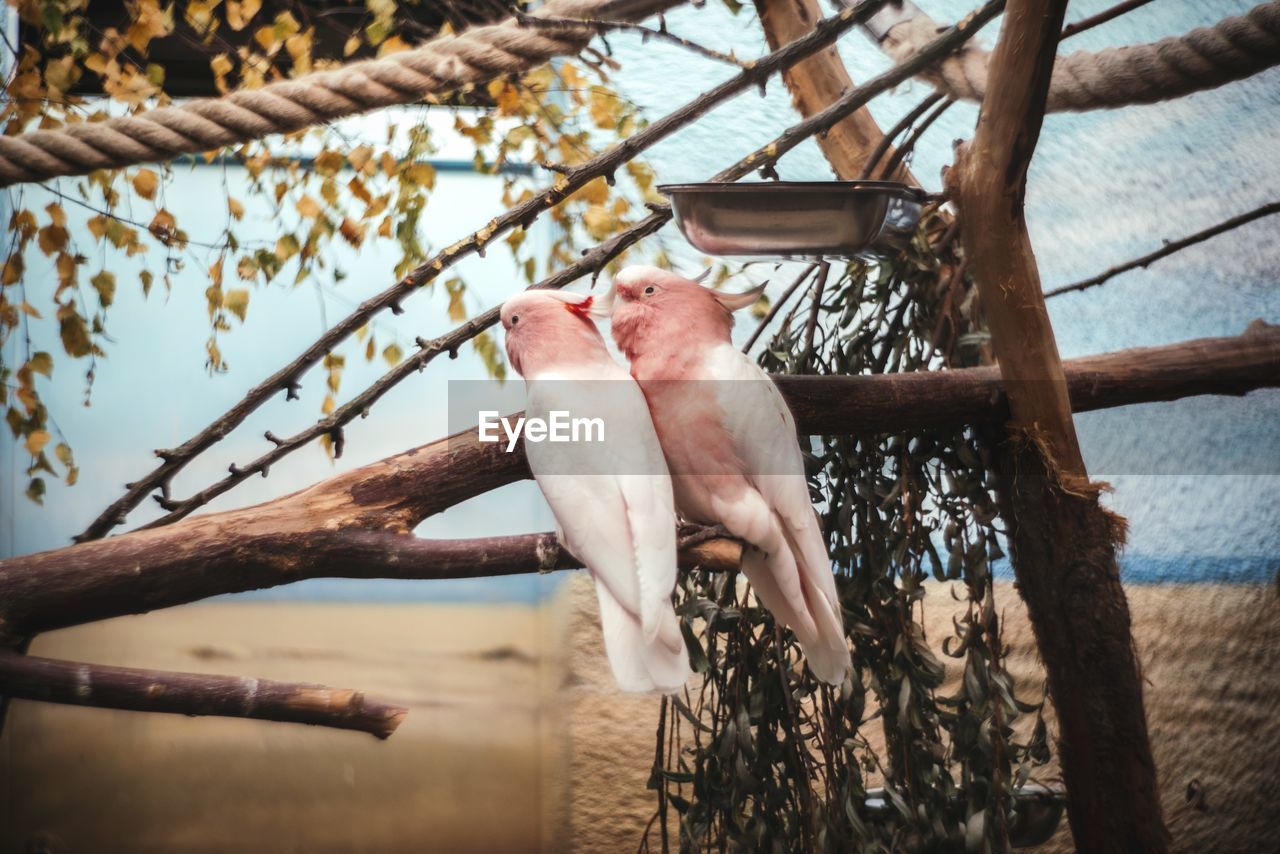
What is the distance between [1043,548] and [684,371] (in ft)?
1.66

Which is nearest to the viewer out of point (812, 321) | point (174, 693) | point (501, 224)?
point (174, 693)

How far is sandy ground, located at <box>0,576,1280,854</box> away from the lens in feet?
4.39

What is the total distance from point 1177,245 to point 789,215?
0.74 m

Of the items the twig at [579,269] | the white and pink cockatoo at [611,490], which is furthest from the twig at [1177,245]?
the white and pink cockatoo at [611,490]

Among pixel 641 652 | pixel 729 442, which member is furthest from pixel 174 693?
pixel 729 442

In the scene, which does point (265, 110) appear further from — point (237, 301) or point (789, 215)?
point (789, 215)

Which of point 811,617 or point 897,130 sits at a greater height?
point 897,130

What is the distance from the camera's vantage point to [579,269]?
42.7 inches

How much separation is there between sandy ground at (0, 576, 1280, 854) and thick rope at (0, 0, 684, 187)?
62cm

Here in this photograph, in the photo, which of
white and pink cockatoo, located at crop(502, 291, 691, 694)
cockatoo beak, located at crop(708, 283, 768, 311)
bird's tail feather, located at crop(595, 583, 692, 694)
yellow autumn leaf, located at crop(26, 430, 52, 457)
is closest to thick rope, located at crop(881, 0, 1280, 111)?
cockatoo beak, located at crop(708, 283, 768, 311)

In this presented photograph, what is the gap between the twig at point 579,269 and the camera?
Result: 1.08 meters

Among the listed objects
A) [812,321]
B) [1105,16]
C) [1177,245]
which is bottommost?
[812,321]

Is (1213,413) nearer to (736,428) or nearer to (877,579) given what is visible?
(877,579)

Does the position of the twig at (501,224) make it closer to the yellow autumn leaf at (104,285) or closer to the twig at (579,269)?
the twig at (579,269)
